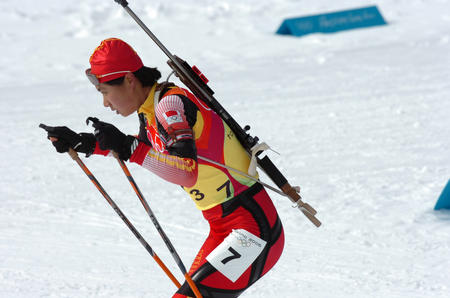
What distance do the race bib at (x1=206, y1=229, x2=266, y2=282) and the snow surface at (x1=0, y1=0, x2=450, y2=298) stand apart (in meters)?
1.72

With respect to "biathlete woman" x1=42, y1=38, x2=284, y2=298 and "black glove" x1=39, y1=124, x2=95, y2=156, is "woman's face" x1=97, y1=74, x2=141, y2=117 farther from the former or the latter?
"black glove" x1=39, y1=124, x2=95, y2=156

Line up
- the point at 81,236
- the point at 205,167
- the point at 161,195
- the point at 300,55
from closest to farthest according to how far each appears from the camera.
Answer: the point at 205,167 < the point at 81,236 < the point at 161,195 < the point at 300,55

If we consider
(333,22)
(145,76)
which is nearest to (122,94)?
(145,76)

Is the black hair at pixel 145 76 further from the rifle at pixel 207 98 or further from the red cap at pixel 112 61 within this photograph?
the rifle at pixel 207 98

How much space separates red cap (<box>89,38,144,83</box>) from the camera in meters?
2.45

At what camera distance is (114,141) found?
237 centimetres

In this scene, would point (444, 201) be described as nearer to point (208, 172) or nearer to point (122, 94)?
point (208, 172)

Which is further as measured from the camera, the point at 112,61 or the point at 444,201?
the point at 444,201

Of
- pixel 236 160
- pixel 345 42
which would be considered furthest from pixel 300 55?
pixel 236 160

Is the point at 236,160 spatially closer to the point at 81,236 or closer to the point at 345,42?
the point at 81,236

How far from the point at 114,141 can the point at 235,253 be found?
0.69 meters

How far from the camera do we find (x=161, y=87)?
8.30 feet

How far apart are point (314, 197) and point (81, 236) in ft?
7.25

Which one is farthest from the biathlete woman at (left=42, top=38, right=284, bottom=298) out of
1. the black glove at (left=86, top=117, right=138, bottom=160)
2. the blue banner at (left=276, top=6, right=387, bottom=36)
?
the blue banner at (left=276, top=6, right=387, bottom=36)
